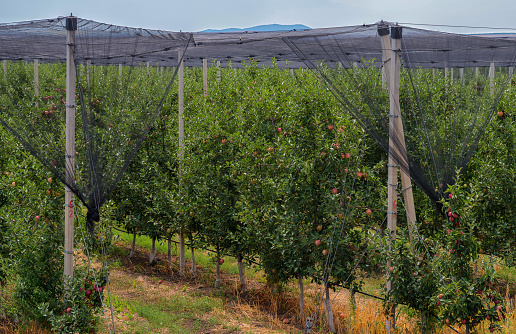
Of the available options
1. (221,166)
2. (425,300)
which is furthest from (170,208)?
(425,300)

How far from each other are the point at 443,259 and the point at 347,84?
220 cm

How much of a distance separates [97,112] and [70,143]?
73 centimetres

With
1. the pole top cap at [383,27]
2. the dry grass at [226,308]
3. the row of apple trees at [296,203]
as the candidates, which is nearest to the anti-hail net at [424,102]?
the pole top cap at [383,27]

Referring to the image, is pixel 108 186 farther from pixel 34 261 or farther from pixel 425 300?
pixel 425 300

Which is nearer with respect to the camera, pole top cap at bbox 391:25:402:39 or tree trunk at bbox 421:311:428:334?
pole top cap at bbox 391:25:402:39

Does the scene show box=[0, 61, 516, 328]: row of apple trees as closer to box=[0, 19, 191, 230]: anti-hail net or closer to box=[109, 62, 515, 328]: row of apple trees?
box=[109, 62, 515, 328]: row of apple trees

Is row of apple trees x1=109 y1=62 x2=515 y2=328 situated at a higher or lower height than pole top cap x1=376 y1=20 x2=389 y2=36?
lower

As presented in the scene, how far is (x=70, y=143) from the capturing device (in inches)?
204

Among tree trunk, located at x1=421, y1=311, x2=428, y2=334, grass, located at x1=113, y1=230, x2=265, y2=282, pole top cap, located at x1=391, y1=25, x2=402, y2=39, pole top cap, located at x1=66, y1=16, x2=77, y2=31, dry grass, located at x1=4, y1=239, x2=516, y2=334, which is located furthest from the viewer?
grass, located at x1=113, y1=230, x2=265, y2=282

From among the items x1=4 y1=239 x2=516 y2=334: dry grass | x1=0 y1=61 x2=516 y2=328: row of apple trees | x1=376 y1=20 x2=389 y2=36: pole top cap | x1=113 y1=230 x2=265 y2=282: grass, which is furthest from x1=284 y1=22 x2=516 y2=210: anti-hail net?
x1=113 y1=230 x2=265 y2=282: grass

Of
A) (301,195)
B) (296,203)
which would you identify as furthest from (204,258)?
(301,195)

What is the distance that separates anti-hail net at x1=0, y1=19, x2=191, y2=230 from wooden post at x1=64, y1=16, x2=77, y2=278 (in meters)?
0.05

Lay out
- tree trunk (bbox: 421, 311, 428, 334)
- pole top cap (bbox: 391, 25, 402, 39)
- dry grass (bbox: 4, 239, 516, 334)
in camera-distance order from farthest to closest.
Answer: dry grass (bbox: 4, 239, 516, 334) < tree trunk (bbox: 421, 311, 428, 334) < pole top cap (bbox: 391, 25, 402, 39)

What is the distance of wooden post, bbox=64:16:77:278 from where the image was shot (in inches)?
201
